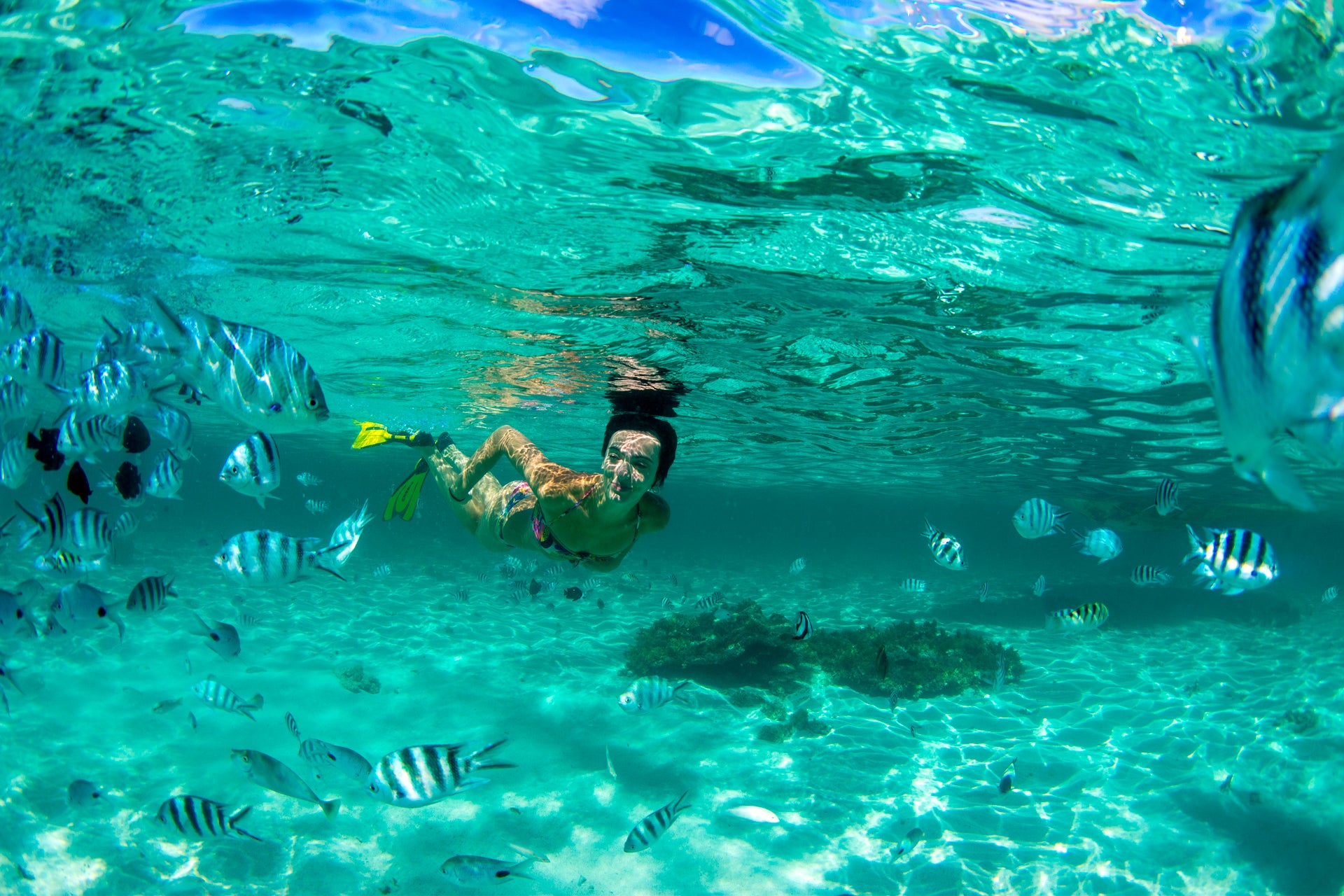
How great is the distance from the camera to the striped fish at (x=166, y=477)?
6.36m

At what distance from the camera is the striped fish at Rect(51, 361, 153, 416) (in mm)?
6523

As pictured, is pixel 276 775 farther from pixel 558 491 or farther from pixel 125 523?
pixel 125 523

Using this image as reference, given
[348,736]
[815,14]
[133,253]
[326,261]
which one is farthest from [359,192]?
[348,736]

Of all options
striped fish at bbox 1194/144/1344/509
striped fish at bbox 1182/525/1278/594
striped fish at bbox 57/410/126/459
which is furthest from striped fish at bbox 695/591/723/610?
striped fish at bbox 1194/144/1344/509

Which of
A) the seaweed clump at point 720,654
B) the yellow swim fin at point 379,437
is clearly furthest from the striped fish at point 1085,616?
the yellow swim fin at point 379,437

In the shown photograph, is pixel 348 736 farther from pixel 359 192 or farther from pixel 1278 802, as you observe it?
pixel 1278 802

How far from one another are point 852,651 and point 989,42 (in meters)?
13.6

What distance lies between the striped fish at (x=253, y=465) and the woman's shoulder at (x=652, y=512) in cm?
401

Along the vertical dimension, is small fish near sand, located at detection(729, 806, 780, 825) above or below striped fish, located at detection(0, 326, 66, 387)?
below

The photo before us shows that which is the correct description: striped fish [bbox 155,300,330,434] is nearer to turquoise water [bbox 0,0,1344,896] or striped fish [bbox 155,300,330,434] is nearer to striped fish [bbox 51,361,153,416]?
striped fish [bbox 51,361,153,416]

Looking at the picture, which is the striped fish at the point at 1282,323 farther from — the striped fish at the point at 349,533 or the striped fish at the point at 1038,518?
the striped fish at the point at 1038,518

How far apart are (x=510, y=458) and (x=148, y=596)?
4.30 meters

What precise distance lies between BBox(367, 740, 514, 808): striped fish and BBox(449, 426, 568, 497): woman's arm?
118 inches

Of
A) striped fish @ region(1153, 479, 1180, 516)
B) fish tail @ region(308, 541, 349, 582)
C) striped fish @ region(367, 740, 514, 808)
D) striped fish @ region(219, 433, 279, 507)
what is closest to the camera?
striped fish @ region(219, 433, 279, 507)
